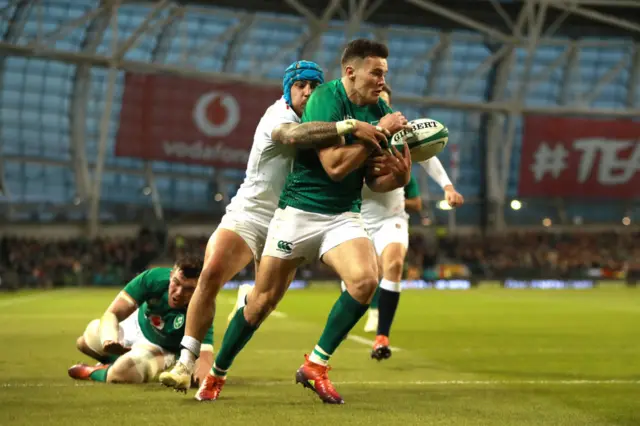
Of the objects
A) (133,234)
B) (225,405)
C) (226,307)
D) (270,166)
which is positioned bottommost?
(133,234)

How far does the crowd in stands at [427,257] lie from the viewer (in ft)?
111

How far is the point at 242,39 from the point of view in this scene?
4812 centimetres

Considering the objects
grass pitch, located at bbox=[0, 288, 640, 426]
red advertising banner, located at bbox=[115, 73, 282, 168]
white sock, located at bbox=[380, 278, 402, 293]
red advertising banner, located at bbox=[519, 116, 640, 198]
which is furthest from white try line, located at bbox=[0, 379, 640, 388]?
red advertising banner, located at bbox=[519, 116, 640, 198]

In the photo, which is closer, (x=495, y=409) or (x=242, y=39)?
(x=495, y=409)

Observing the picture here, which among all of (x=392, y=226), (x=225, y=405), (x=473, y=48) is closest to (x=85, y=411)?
(x=225, y=405)

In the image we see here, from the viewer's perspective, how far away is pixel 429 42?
5028 centimetres

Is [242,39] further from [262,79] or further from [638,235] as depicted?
[638,235]

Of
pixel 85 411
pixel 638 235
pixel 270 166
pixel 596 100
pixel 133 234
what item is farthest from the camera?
pixel 596 100

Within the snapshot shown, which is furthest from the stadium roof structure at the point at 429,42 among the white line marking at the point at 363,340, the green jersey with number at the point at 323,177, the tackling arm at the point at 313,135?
the tackling arm at the point at 313,135

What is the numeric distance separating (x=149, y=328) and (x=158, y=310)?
21 cm

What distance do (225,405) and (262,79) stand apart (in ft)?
108

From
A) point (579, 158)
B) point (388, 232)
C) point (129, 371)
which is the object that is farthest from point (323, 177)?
point (579, 158)

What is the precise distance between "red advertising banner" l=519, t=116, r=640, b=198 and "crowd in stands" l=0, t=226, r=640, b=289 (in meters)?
2.73

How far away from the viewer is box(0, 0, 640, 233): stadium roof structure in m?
42.3
